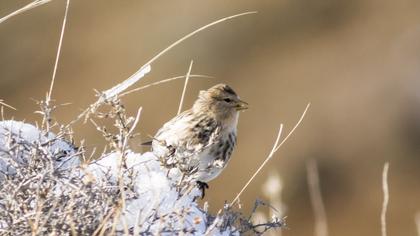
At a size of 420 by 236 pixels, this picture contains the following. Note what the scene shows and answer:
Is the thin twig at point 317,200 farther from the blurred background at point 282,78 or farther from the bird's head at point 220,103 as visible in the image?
the bird's head at point 220,103

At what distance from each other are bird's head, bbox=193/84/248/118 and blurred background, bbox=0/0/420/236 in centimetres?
854

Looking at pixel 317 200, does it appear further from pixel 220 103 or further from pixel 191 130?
pixel 191 130

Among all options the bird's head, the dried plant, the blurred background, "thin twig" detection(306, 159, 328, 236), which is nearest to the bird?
the bird's head

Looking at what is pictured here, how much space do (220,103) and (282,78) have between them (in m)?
13.7

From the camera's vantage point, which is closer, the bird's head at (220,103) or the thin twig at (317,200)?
the bird's head at (220,103)

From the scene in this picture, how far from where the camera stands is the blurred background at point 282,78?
16.2 metres

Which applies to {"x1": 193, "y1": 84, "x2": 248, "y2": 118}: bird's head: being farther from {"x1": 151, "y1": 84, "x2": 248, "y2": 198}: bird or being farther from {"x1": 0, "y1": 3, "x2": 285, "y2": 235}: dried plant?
{"x1": 0, "y1": 3, "x2": 285, "y2": 235}: dried plant

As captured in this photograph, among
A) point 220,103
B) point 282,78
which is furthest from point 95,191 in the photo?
point 282,78

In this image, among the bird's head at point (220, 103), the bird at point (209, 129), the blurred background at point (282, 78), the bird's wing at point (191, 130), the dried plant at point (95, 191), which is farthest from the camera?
the blurred background at point (282, 78)

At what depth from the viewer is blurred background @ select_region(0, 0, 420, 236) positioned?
1623 cm

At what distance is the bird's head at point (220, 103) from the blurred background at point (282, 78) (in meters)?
8.54

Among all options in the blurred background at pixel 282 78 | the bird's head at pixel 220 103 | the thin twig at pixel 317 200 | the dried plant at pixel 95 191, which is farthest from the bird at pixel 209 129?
the blurred background at pixel 282 78

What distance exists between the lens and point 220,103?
5.95m

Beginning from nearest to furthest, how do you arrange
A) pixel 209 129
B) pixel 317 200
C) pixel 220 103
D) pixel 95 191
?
pixel 95 191 → pixel 209 129 → pixel 220 103 → pixel 317 200
